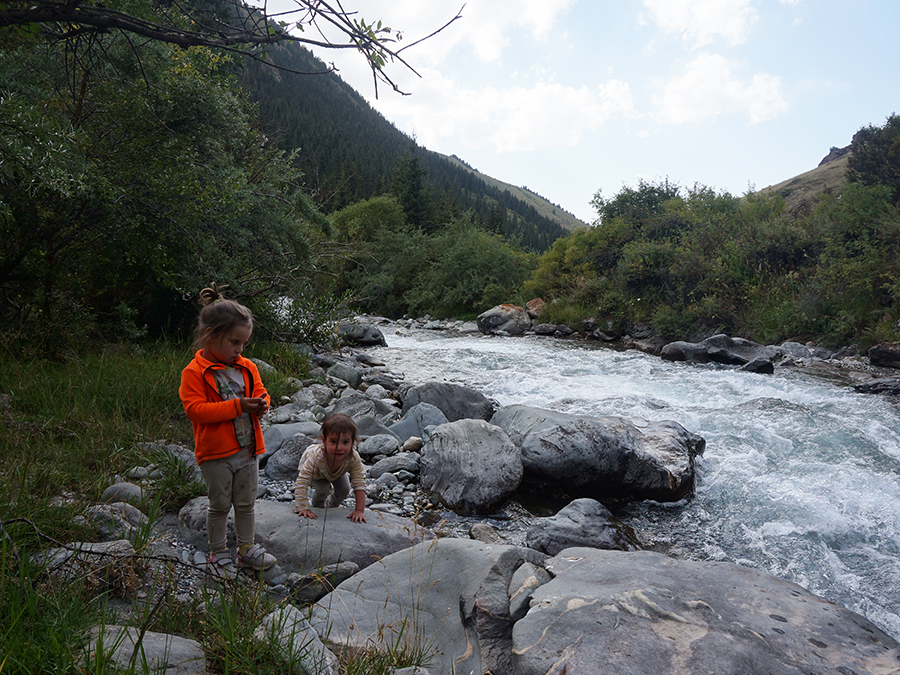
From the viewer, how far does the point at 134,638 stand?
5.39 ft

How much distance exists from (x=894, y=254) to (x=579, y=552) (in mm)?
14474

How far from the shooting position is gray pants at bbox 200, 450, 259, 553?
2.65m

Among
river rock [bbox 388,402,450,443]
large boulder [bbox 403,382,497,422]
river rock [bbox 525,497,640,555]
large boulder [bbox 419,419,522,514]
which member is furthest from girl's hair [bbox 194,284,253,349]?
large boulder [bbox 403,382,497,422]

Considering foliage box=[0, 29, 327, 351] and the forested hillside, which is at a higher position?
the forested hillside

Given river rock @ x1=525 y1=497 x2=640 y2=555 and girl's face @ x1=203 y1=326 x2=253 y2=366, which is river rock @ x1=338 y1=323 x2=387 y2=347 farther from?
girl's face @ x1=203 y1=326 x2=253 y2=366

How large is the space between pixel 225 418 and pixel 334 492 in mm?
1093

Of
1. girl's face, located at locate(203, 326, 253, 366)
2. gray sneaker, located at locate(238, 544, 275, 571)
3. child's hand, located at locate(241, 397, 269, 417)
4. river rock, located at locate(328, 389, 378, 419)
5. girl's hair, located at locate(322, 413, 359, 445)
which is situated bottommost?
gray sneaker, located at locate(238, 544, 275, 571)

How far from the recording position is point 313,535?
9.79 ft

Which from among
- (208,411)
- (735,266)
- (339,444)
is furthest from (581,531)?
(735,266)

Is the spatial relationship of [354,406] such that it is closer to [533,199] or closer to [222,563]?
[222,563]

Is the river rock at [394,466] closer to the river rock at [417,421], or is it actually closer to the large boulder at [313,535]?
the river rock at [417,421]

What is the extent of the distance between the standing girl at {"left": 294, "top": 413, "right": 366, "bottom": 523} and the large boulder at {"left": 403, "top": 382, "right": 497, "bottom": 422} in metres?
3.07

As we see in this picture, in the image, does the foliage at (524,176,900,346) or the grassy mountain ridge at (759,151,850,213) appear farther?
the grassy mountain ridge at (759,151,850,213)

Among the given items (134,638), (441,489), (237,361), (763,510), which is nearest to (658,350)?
(763,510)
